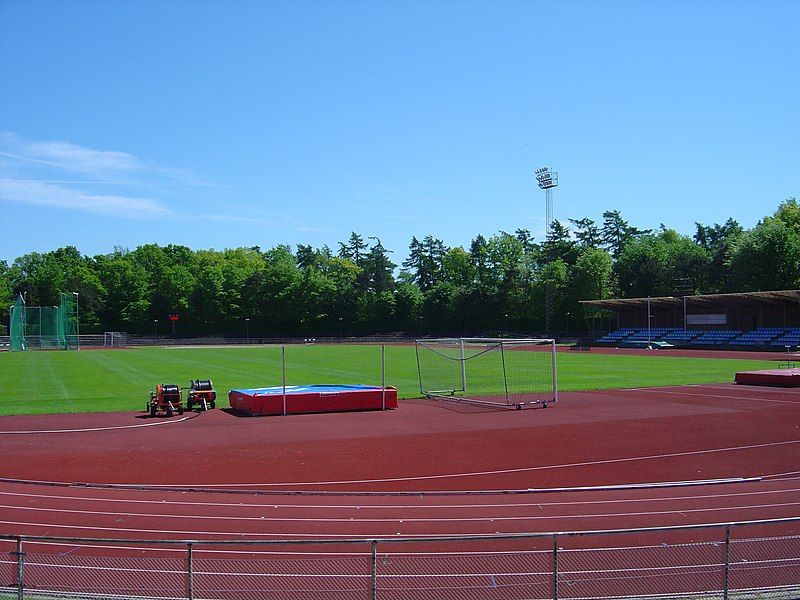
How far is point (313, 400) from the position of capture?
28750 millimetres

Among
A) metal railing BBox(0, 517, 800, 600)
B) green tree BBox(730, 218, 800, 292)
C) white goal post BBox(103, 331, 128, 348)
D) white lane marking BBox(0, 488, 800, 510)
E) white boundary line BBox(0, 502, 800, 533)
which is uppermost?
green tree BBox(730, 218, 800, 292)

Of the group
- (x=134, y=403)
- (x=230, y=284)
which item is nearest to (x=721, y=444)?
(x=134, y=403)

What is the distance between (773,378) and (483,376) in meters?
16.2

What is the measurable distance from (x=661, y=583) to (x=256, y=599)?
196 inches

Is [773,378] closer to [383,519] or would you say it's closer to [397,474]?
[397,474]

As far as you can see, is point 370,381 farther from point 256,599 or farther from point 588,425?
point 256,599

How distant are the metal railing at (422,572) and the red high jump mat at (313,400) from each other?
17.0 m

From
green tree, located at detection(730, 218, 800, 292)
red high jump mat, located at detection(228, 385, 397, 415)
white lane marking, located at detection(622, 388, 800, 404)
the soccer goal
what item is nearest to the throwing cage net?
the soccer goal

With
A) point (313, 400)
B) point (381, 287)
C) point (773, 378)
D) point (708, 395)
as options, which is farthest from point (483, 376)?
point (381, 287)

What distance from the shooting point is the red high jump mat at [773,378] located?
36.6m

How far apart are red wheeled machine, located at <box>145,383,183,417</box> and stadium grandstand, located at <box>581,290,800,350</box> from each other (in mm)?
62766

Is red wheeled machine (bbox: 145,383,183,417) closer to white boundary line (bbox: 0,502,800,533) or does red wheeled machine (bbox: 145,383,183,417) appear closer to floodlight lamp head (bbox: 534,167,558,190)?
white boundary line (bbox: 0,502,800,533)

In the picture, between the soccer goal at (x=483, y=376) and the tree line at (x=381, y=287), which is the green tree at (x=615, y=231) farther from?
the soccer goal at (x=483, y=376)

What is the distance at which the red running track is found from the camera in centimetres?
1235
